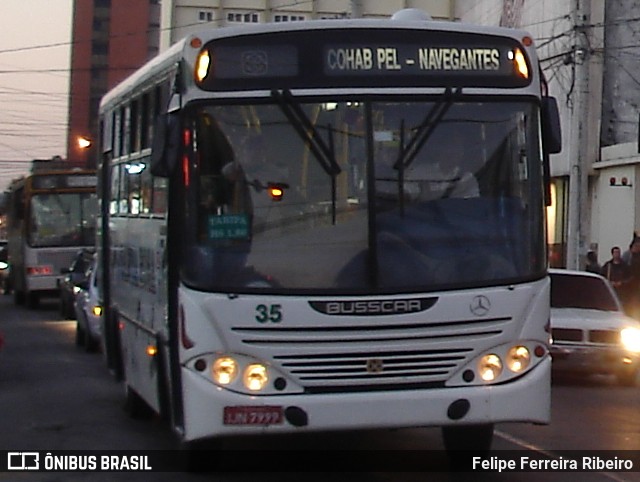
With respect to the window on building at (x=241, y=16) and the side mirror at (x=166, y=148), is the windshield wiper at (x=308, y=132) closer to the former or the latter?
the side mirror at (x=166, y=148)

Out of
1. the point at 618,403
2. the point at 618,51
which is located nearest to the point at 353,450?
the point at 618,403

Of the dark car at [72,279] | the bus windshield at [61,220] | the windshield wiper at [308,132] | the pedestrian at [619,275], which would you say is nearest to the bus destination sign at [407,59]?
the windshield wiper at [308,132]

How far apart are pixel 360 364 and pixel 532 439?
3.63 meters

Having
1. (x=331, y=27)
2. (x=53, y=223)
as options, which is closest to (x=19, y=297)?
(x=53, y=223)

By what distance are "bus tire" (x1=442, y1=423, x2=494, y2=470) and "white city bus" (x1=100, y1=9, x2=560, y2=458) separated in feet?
3.61

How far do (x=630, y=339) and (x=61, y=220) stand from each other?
2153cm

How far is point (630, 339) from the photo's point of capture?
1694cm

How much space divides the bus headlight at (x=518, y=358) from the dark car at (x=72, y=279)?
2020 cm

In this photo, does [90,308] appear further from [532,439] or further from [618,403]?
[532,439]

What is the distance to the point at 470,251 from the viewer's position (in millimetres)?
8922

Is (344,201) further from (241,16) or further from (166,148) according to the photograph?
(241,16)

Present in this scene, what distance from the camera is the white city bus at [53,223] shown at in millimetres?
35156

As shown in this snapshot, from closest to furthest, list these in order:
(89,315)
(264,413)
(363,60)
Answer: (264,413)
(363,60)
(89,315)

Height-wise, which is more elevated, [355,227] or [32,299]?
[355,227]
